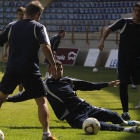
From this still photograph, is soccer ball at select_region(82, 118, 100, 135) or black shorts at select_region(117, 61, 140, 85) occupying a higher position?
black shorts at select_region(117, 61, 140, 85)

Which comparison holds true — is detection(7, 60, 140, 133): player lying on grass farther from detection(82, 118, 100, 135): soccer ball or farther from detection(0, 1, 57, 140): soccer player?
detection(0, 1, 57, 140): soccer player

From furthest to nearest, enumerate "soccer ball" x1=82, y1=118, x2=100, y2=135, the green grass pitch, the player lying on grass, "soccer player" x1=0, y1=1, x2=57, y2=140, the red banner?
the red banner < the player lying on grass < "soccer ball" x1=82, y1=118, x2=100, y2=135 < the green grass pitch < "soccer player" x1=0, y1=1, x2=57, y2=140

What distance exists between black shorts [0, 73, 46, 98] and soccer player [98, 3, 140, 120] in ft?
7.44

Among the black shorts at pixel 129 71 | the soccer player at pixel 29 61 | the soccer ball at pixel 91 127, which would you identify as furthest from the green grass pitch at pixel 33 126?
the black shorts at pixel 129 71

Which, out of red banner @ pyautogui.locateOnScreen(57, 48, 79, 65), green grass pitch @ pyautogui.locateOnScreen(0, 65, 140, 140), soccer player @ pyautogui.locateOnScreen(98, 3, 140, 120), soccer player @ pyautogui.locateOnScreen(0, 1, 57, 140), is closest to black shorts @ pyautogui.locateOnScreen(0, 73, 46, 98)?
soccer player @ pyautogui.locateOnScreen(0, 1, 57, 140)

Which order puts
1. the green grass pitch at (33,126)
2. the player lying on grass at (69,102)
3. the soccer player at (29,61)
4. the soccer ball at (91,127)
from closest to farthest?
the soccer player at (29,61) → the green grass pitch at (33,126) → the soccer ball at (91,127) → the player lying on grass at (69,102)

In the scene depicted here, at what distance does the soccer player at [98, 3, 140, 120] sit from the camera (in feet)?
18.9

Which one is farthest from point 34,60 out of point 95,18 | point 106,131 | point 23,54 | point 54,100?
point 95,18

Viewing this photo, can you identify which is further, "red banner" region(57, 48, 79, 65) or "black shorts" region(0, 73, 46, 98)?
"red banner" region(57, 48, 79, 65)

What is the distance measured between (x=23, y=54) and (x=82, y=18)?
23.0 metres

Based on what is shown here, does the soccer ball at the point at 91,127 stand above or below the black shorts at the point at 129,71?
below

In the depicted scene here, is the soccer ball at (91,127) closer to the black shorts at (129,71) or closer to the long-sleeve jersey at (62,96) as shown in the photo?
the long-sleeve jersey at (62,96)

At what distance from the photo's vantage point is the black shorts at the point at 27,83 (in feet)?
12.7

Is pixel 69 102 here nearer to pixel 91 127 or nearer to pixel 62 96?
pixel 62 96
